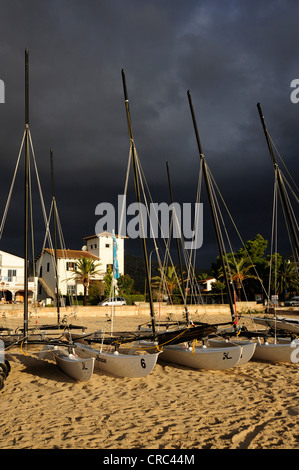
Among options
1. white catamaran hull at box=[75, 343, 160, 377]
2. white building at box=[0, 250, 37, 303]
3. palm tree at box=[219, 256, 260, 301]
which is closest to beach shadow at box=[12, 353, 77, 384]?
white catamaran hull at box=[75, 343, 160, 377]

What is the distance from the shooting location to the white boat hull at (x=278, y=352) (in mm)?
13539

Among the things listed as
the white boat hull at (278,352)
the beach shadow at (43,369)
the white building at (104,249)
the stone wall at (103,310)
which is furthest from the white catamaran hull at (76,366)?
the white building at (104,249)

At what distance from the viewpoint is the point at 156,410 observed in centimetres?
861

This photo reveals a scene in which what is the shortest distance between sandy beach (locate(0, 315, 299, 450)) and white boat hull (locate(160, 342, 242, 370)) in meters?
0.32

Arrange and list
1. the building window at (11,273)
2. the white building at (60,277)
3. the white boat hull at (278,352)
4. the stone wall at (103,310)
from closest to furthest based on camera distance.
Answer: the white boat hull at (278,352) → the stone wall at (103,310) → the building window at (11,273) → the white building at (60,277)

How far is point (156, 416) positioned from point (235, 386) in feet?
12.3

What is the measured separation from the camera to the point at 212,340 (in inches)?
598

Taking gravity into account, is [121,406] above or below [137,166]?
below

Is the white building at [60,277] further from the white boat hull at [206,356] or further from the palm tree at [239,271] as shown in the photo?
the white boat hull at [206,356]

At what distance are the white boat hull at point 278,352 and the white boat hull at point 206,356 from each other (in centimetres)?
155

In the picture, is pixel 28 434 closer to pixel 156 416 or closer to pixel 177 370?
pixel 156 416

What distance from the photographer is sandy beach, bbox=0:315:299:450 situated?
677 cm

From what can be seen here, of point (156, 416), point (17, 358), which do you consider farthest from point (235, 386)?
point (17, 358)
